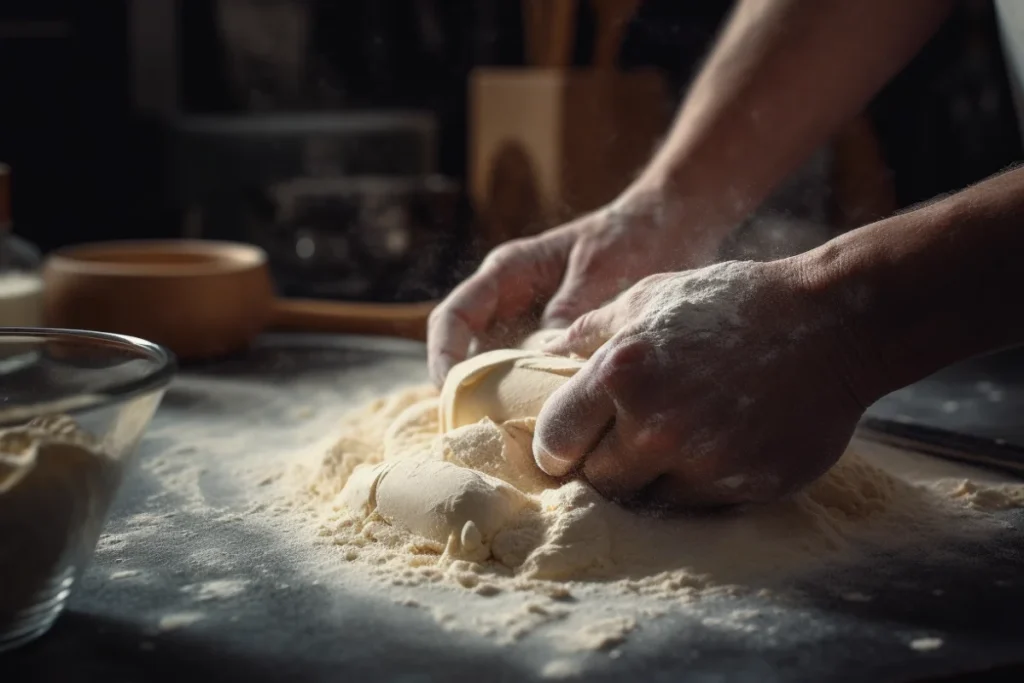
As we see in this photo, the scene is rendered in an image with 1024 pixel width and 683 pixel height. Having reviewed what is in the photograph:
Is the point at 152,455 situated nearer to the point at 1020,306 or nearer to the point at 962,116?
the point at 1020,306

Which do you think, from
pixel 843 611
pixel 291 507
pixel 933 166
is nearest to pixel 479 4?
pixel 933 166

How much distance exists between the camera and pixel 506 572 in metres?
0.77

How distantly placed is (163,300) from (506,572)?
814 mm

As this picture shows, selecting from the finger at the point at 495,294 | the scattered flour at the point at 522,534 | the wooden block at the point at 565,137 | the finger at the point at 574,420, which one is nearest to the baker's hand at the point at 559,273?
the finger at the point at 495,294

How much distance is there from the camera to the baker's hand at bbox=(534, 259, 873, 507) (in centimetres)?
78

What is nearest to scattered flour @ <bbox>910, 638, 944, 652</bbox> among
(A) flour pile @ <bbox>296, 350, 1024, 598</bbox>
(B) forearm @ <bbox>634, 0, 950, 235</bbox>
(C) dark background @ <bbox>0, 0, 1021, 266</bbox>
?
(A) flour pile @ <bbox>296, 350, 1024, 598</bbox>

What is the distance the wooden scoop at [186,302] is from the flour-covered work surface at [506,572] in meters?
0.41

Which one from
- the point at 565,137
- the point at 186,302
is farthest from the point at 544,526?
the point at 565,137

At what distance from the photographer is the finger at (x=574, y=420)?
2.65 feet

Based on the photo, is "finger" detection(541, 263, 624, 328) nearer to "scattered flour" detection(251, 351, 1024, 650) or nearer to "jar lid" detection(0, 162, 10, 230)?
"scattered flour" detection(251, 351, 1024, 650)

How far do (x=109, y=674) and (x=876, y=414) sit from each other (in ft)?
2.94

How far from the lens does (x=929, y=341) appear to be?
0.78 m

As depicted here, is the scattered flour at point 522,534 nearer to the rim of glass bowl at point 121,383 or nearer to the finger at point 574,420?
the finger at point 574,420

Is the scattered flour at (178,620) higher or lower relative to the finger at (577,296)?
lower
